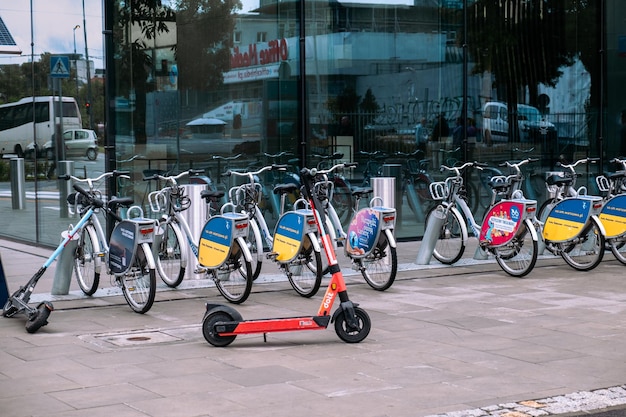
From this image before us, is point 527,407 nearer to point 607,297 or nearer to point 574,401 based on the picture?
point 574,401

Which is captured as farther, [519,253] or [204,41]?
[204,41]

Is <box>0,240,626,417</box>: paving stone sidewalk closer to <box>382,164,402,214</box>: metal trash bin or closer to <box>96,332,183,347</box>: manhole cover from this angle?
<box>96,332,183,347</box>: manhole cover

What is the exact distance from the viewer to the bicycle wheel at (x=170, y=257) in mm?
9648

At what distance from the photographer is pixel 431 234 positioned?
11.3 meters

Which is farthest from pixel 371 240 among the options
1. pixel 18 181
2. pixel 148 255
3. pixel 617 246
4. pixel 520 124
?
pixel 520 124

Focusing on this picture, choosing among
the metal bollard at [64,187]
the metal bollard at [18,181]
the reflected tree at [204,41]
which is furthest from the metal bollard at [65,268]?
the metal bollard at [18,181]

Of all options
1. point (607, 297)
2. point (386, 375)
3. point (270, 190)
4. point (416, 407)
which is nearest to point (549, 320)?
point (607, 297)

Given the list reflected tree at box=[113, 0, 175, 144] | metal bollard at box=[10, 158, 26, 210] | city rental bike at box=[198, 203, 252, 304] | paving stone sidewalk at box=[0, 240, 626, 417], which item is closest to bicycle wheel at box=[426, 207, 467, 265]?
paving stone sidewalk at box=[0, 240, 626, 417]

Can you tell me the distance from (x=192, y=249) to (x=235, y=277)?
630 millimetres

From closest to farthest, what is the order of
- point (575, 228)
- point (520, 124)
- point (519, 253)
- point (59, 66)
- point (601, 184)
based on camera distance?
point (519, 253) < point (575, 228) < point (601, 184) < point (59, 66) < point (520, 124)

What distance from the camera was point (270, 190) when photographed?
1335 cm

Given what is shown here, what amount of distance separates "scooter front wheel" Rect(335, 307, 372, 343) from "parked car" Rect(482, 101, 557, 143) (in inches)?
318

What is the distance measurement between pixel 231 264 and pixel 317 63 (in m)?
5.32

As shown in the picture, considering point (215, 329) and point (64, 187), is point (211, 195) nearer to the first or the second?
point (215, 329)
